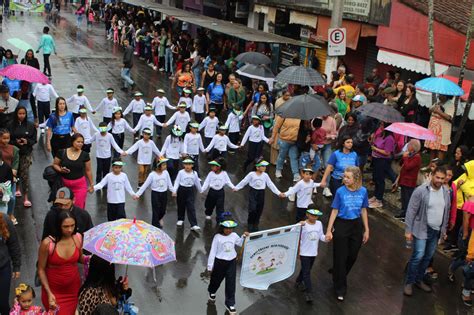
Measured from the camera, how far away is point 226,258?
26.9ft

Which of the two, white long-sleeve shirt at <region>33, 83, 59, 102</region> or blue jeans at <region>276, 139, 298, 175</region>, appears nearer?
blue jeans at <region>276, 139, 298, 175</region>

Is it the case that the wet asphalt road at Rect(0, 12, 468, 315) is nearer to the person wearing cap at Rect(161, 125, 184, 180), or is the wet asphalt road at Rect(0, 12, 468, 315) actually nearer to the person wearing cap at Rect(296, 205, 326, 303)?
the person wearing cap at Rect(296, 205, 326, 303)

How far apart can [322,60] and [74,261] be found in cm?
1732

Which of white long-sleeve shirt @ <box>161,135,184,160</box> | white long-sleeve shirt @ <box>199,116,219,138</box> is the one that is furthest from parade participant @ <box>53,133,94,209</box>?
white long-sleeve shirt @ <box>199,116,219,138</box>

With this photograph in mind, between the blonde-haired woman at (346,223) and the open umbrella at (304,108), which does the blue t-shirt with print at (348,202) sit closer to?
the blonde-haired woman at (346,223)

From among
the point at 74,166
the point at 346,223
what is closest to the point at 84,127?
the point at 74,166

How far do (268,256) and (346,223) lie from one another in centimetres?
114

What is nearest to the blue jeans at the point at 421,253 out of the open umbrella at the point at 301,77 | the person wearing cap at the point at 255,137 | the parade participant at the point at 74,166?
the parade participant at the point at 74,166

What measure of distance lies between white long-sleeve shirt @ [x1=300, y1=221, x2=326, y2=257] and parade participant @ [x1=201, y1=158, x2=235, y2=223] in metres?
2.10

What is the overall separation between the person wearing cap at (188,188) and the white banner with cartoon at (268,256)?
2272mm

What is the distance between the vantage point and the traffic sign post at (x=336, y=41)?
15.3 metres

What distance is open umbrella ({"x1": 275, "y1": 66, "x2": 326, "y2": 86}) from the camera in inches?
572

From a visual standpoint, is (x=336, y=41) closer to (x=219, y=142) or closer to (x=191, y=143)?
(x=219, y=142)

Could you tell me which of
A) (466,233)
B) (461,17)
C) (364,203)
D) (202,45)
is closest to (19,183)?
(364,203)
